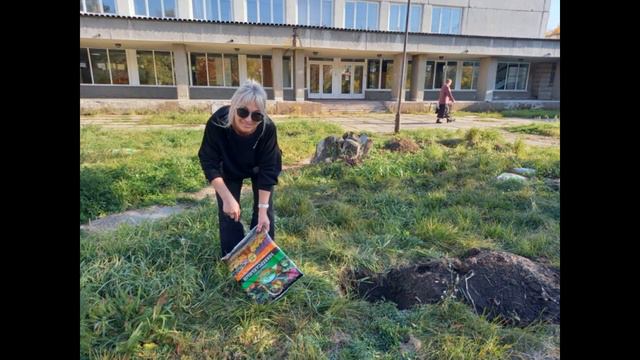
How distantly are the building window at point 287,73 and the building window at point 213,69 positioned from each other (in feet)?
8.53

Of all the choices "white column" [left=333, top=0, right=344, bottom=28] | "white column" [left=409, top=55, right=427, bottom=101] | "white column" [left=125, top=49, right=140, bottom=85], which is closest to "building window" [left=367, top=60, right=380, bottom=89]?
"white column" [left=409, top=55, right=427, bottom=101]

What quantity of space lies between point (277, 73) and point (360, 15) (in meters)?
7.68

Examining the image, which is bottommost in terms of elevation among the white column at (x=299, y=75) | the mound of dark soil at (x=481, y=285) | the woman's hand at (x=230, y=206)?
the mound of dark soil at (x=481, y=285)

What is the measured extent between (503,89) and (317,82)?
13.0 m

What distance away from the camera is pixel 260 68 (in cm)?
1947

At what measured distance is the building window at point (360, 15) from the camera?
2125 centimetres

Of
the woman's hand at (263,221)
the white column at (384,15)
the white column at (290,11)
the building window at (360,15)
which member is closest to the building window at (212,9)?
the white column at (290,11)

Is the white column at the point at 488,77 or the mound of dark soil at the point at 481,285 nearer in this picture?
the mound of dark soil at the point at 481,285

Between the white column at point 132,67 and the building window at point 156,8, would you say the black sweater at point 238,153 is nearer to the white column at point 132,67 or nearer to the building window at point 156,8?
the white column at point 132,67

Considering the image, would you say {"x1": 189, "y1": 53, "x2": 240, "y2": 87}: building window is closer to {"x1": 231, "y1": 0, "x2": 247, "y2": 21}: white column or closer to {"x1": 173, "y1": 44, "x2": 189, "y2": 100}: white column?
{"x1": 173, "y1": 44, "x2": 189, "y2": 100}: white column

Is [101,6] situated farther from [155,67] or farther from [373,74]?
[373,74]

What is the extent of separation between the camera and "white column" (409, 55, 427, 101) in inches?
813
